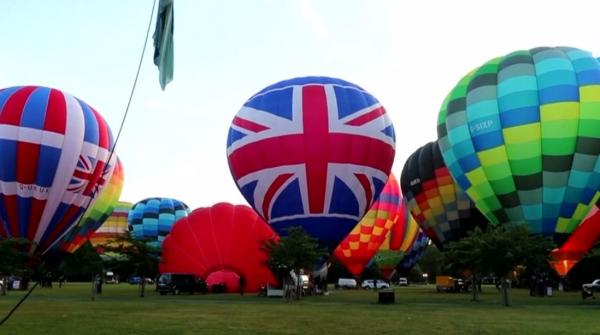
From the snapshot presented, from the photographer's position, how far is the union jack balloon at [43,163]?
98.8ft

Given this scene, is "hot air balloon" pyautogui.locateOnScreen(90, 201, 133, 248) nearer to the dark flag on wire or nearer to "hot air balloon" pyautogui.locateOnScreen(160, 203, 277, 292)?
"hot air balloon" pyautogui.locateOnScreen(160, 203, 277, 292)

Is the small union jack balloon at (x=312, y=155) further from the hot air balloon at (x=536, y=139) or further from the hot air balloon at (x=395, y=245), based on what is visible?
the hot air balloon at (x=395, y=245)

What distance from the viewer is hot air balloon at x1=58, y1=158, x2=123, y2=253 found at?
39031 mm

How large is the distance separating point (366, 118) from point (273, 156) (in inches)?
192

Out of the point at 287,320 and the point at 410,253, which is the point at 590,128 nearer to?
the point at 287,320

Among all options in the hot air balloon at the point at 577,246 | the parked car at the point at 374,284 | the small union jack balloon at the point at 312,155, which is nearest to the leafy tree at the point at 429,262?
the parked car at the point at 374,284

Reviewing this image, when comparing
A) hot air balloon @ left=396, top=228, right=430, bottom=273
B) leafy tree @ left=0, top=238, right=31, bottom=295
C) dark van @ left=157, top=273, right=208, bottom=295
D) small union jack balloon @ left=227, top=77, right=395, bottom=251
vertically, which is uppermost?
small union jack balloon @ left=227, top=77, right=395, bottom=251

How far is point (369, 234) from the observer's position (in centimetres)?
4869

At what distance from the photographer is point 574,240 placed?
2886 cm

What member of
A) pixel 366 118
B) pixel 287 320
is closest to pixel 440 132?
pixel 366 118

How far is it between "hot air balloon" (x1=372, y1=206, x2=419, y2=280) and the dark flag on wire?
45.0 meters

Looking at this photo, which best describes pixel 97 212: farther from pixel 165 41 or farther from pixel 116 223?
pixel 116 223

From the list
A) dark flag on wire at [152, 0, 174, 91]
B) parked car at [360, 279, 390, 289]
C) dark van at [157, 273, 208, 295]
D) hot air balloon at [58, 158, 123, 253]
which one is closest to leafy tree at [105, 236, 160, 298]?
dark van at [157, 273, 208, 295]

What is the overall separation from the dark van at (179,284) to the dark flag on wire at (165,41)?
27.1 m
